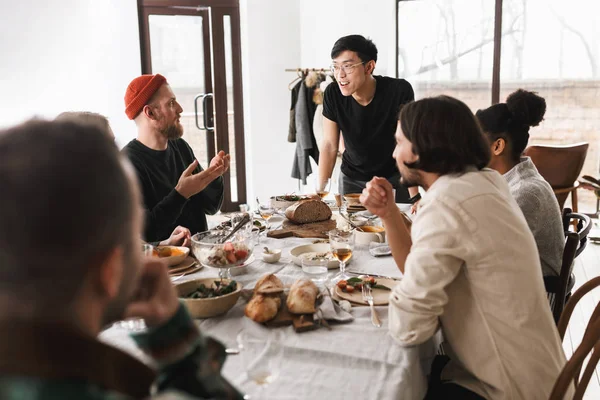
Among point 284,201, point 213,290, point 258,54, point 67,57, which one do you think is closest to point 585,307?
point 284,201

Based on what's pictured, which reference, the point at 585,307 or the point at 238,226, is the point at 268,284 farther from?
the point at 585,307

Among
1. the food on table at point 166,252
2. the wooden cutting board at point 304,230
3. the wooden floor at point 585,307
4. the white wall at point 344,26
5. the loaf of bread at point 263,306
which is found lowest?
the wooden floor at point 585,307

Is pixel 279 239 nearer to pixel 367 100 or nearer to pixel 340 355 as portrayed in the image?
pixel 340 355

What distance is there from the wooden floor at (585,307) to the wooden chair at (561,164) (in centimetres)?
53

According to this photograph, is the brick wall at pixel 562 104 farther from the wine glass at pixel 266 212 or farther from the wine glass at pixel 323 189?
the wine glass at pixel 266 212

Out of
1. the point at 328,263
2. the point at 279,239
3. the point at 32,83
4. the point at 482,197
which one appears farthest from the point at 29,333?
the point at 32,83

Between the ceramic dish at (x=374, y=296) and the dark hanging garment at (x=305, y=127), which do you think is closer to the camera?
the ceramic dish at (x=374, y=296)

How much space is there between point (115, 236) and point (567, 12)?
6.05 m

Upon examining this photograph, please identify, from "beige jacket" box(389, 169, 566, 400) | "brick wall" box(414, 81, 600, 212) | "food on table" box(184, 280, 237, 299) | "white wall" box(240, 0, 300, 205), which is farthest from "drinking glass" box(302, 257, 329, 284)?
"brick wall" box(414, 81, 600, 212)

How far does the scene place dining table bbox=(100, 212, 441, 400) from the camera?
1.11 metres

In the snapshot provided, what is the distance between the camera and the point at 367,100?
3.43 metres

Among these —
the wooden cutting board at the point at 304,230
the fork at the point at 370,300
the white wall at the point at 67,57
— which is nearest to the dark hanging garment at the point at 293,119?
the white wall at the point at 67,57

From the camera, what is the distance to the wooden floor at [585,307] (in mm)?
2695

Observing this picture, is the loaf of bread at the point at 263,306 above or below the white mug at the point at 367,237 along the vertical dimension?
above
